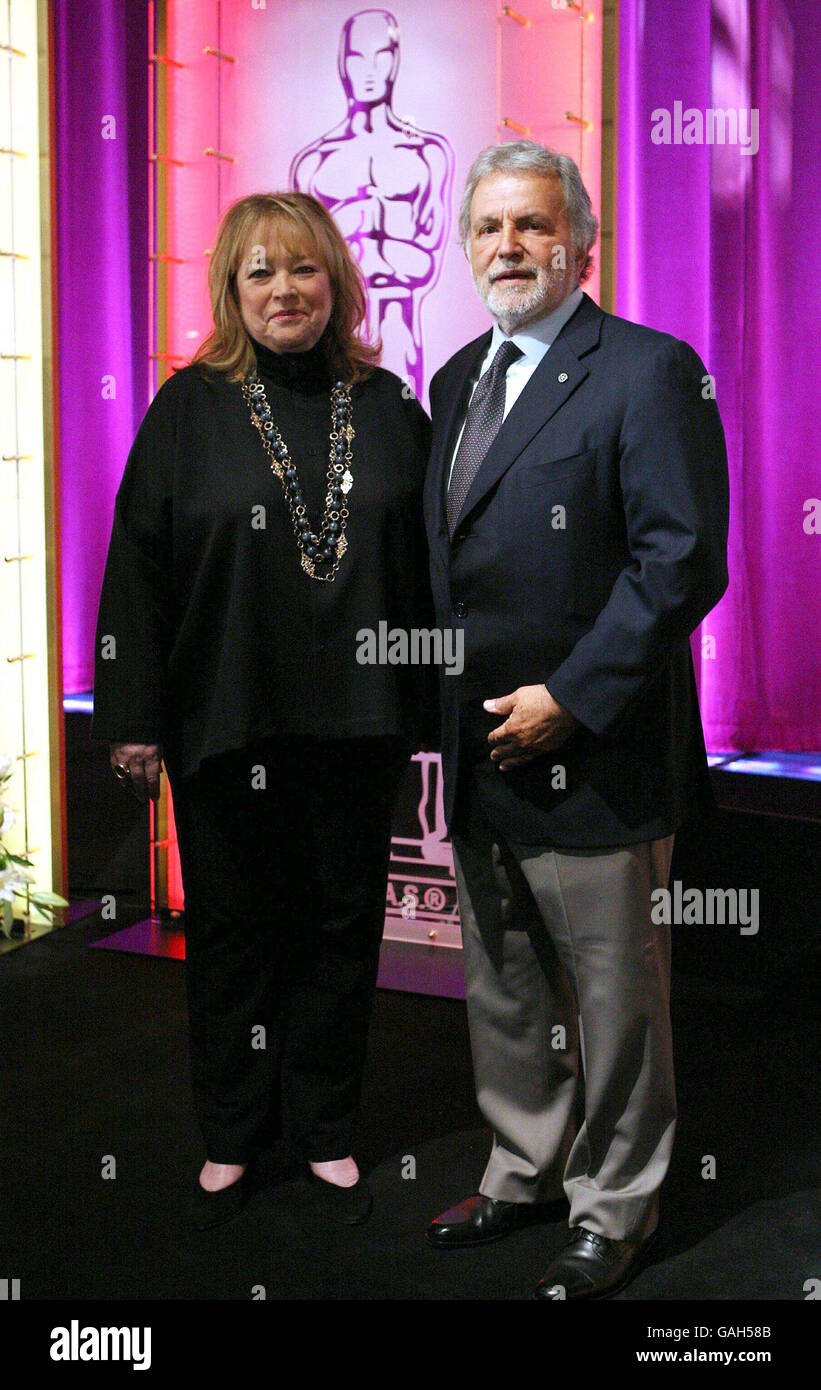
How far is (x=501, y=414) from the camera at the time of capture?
2172 mm

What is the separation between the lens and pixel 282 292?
220 centimetres

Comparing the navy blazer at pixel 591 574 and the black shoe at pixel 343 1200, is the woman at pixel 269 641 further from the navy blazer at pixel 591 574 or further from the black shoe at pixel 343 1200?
the navy blazer at pixel 591 574

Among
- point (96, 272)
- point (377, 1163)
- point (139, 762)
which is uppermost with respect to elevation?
point (96, 272)

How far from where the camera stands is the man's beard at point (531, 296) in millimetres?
2105

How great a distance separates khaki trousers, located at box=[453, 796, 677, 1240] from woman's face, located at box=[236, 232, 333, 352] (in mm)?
786

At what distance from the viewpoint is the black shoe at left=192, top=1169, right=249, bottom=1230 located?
2375mm

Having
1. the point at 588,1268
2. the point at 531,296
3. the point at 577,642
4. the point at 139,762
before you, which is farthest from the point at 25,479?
the point at 588,1268

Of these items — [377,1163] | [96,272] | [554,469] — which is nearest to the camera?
[554,469]

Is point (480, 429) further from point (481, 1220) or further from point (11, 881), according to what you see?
point (11, 881)

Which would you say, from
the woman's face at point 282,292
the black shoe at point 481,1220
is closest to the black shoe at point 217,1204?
the black shoe at point 481,1220

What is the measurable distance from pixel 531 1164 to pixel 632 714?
78cm

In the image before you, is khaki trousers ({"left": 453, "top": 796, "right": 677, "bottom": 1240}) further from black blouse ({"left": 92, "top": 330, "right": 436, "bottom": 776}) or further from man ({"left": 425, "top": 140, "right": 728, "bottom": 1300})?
black blouse ({"left": 92, "top": 330, "right": 436, "bottom": 776})

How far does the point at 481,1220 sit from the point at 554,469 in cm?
121

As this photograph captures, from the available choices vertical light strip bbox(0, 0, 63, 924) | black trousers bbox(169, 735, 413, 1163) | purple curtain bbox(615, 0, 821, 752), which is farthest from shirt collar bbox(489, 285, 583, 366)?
vertical light strip bbox(0, 0, 63, 924)
